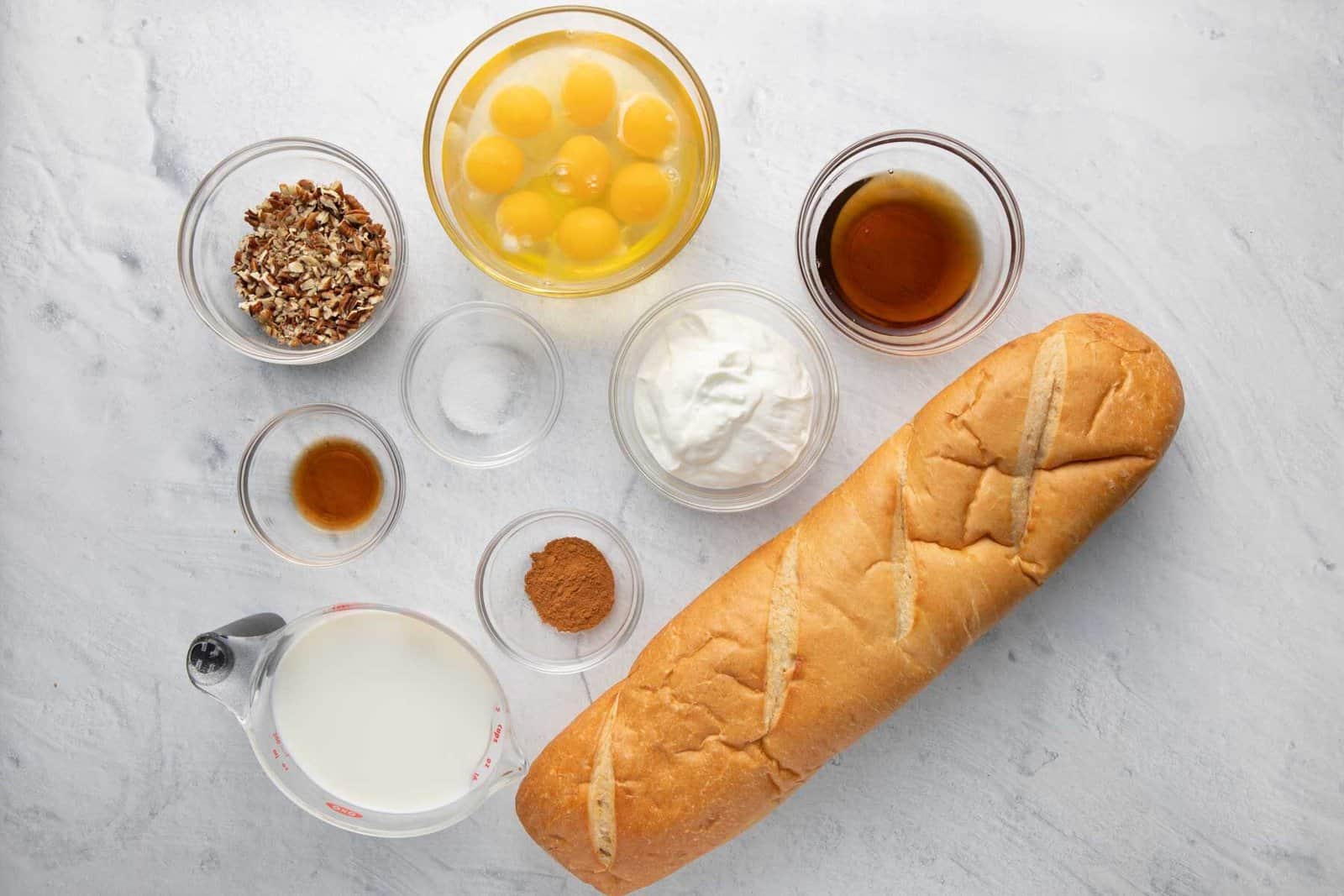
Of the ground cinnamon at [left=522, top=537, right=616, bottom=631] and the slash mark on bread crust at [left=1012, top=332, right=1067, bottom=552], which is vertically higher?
the slash mark on bread crust at [left=1012, top=332, right=1067, bottom=552]

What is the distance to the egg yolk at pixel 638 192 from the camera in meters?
1.92

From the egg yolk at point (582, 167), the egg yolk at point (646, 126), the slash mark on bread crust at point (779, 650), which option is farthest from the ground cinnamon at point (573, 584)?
the egg yolk at point (646, 126)

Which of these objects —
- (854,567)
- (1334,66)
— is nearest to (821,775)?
(854,567)

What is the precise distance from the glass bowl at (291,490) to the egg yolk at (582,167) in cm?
72

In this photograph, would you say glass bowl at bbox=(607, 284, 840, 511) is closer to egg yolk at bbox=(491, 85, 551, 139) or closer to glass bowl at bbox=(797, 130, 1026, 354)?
glass bowl at bbox=(797, 130, 1026, 354)

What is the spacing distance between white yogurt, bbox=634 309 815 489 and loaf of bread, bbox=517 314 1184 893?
200 millimetres

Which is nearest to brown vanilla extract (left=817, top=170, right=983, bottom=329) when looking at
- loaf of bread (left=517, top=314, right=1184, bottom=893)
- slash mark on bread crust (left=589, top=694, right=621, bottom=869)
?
loaf of bread (left=517, top=314, right=1184, bottom=893)

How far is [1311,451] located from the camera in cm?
207

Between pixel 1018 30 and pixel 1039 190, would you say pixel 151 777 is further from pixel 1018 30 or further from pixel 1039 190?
pixel 1018 30

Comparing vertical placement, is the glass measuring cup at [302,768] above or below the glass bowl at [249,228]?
below

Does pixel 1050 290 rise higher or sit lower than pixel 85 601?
higher

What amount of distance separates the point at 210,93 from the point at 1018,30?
193 centimetres

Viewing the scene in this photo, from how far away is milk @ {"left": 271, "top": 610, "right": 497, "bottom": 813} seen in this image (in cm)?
194

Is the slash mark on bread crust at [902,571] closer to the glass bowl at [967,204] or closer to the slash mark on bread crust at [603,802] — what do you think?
the glass bowl at [967,204]
